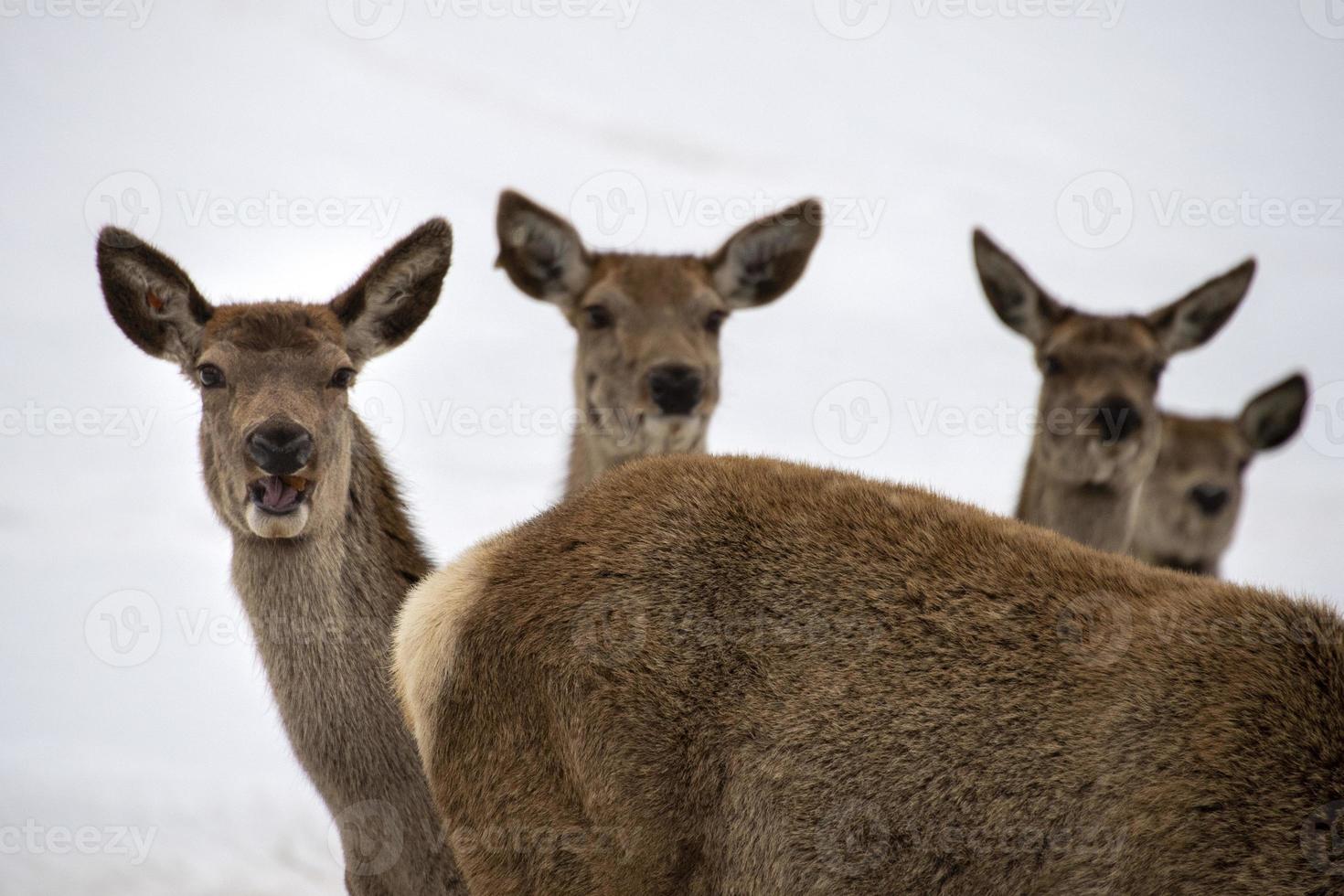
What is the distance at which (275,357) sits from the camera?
6613mm

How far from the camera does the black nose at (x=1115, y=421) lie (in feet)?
32.4

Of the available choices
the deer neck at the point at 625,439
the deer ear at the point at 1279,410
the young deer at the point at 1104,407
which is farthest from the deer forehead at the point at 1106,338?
the deer ear at the point at 1279,410

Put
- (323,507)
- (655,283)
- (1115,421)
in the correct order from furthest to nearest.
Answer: (1115,421), (655,283), (323,507)

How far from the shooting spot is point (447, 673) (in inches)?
183

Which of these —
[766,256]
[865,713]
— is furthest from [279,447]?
[766,256]

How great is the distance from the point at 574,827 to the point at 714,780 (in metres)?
0.46

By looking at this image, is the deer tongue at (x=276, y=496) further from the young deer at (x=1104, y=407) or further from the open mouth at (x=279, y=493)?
the young deer at (x=1104, y=407)

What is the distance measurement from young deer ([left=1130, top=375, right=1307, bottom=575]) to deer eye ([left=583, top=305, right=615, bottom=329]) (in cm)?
617

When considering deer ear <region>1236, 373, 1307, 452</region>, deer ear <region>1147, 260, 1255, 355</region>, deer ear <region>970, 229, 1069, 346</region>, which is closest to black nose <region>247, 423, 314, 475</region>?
deer ear <region>970, 229, 1069, 346</region>

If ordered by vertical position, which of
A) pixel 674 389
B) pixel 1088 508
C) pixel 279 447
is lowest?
pixel 279 447

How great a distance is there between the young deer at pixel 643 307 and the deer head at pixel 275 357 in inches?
75.8

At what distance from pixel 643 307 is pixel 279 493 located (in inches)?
137

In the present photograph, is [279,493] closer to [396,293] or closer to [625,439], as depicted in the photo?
[396,293]

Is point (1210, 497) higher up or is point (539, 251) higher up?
point (539, 251)
